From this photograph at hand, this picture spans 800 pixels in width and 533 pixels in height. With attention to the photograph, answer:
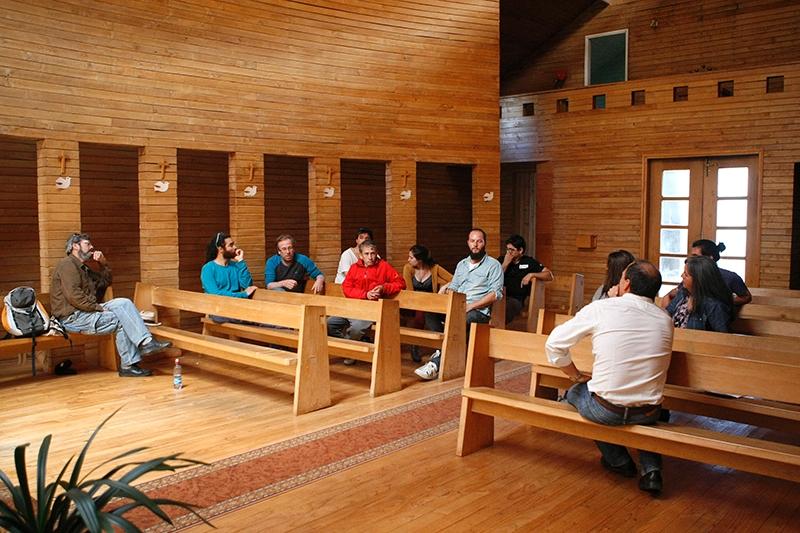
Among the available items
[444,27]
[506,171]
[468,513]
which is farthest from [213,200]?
[468,513]

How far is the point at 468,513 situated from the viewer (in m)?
3.61

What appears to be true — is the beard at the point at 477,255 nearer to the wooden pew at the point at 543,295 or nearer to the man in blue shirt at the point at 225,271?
the wooden pew at the point at 543,295

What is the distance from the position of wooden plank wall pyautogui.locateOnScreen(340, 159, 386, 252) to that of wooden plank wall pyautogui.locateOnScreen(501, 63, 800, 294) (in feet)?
7.61

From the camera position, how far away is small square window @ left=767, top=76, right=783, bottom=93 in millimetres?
9836

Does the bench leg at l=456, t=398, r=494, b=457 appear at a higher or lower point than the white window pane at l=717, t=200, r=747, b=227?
lower

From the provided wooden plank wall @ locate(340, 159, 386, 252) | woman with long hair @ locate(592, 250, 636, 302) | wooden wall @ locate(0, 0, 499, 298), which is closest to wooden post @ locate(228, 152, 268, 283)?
wooden wall @ locate(0, 0, 499, 298)

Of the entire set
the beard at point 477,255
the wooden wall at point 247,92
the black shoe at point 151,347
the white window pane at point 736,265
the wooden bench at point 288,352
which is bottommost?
the black shoe at point 151,347

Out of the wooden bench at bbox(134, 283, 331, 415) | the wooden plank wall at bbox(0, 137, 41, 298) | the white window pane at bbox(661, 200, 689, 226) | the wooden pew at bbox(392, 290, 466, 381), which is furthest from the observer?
the white window pane at bbox(661, 200, 689, 226)

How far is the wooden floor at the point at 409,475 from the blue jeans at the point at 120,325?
637 millimetres

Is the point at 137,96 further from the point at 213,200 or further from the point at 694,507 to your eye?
the point at 694,507

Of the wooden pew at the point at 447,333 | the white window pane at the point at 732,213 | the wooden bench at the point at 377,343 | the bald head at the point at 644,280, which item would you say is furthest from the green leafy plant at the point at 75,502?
the white window pane at the point at 732,213

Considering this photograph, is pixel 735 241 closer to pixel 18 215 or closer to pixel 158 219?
pixel 158 219

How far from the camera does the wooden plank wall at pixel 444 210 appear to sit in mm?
12820

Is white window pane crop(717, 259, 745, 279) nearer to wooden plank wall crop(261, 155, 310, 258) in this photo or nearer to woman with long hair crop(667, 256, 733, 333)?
woman with long hair crop(667, 256, 733, 333)
